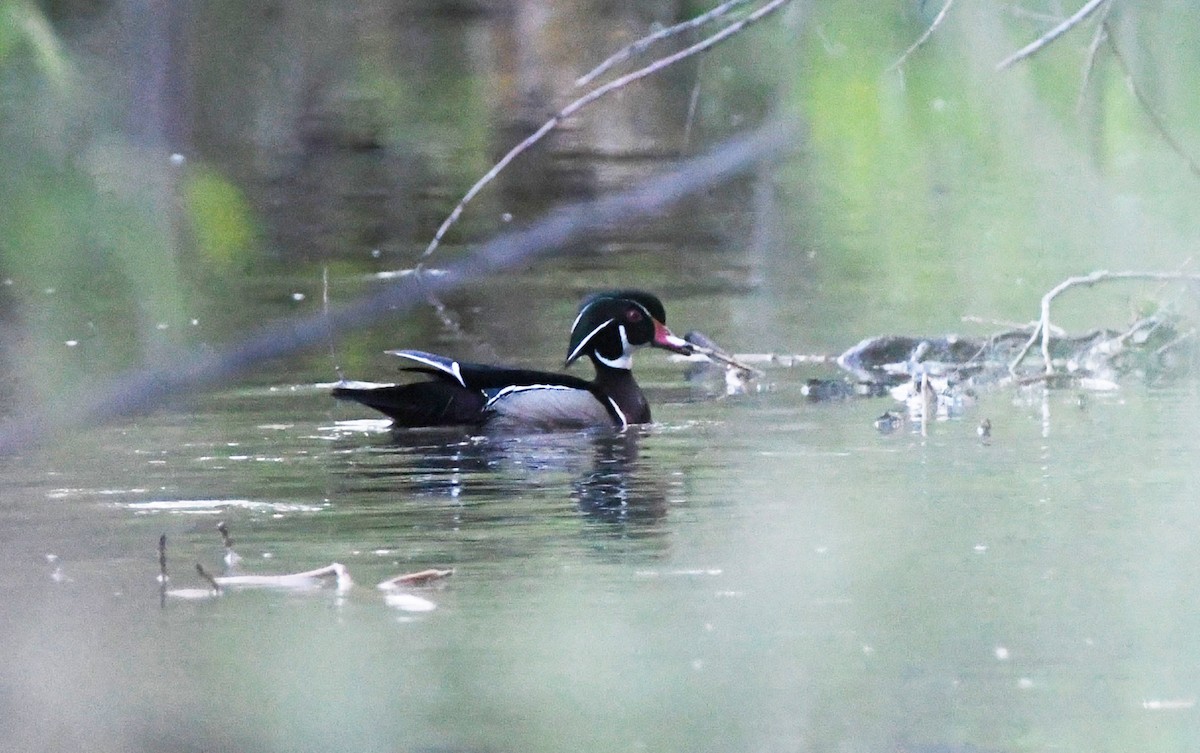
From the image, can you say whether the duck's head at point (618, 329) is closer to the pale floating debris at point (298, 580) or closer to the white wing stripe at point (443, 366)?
the white wing stripe at point (443, 366)

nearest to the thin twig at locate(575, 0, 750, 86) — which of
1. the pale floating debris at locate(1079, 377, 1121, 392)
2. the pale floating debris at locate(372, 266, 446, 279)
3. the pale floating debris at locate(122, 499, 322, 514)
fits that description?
the pale floating debris at locate(122, 499, 322, 514)

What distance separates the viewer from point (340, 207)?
20078mm

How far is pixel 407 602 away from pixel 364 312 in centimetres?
682

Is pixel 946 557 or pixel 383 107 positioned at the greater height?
pixel 383 107

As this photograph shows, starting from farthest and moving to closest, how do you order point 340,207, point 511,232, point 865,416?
point 340,207, point 511,232, point 865,416

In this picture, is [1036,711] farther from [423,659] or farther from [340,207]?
[340,207]

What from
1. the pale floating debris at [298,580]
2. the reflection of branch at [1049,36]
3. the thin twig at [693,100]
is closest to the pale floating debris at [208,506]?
the pale floating debris at [298,580]

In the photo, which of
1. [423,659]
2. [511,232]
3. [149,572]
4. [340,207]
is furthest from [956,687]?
[340,207]

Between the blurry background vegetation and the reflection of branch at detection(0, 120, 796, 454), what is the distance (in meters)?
0.28

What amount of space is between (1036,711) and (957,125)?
18.9m

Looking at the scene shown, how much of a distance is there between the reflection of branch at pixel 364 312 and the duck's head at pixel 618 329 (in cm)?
159

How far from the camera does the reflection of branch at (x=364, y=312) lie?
422 inches

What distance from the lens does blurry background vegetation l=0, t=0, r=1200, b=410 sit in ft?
43.7

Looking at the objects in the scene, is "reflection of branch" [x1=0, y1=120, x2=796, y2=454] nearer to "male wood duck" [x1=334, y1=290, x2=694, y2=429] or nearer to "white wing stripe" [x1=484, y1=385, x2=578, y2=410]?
"male wood duck" [x1=334, y1=290, x2=694, y2=429]
